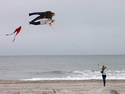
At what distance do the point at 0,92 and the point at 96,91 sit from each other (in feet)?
20.5

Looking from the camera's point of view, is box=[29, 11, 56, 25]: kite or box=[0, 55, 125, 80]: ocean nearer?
box=[29, 11, 56, 25]: kite

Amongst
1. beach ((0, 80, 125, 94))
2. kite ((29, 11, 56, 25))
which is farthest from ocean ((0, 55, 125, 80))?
kite ((29, 11, 56, 25))

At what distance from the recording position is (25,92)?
48.3 feet

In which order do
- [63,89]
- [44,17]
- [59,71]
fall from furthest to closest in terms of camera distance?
1. [59,71]
2. [63,89]
3. [44,17]

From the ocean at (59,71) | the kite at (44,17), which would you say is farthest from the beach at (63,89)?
the kite at (44,17)

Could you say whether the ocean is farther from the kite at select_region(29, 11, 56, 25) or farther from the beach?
the kite at select_region(29, 11, 56, 25)

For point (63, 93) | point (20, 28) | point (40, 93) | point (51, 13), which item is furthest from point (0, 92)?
point (51, 13)

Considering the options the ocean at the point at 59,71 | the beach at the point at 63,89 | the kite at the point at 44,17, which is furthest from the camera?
the ocean at the point at 59,71

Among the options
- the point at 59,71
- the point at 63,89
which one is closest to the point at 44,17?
the point at 63,89

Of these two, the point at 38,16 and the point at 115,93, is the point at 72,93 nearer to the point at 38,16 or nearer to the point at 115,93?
the point at 115,93

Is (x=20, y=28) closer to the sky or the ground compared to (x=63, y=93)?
closer to the sky

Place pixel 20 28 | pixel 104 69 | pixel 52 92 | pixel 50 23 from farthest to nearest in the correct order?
pixel 104 69, pixel 52 92, pixel 20 28, pixel 50 23

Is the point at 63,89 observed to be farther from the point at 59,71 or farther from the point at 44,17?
the point at 59,71

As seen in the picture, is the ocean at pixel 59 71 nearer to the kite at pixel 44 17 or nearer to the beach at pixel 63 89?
the beach at pixel 63 89
